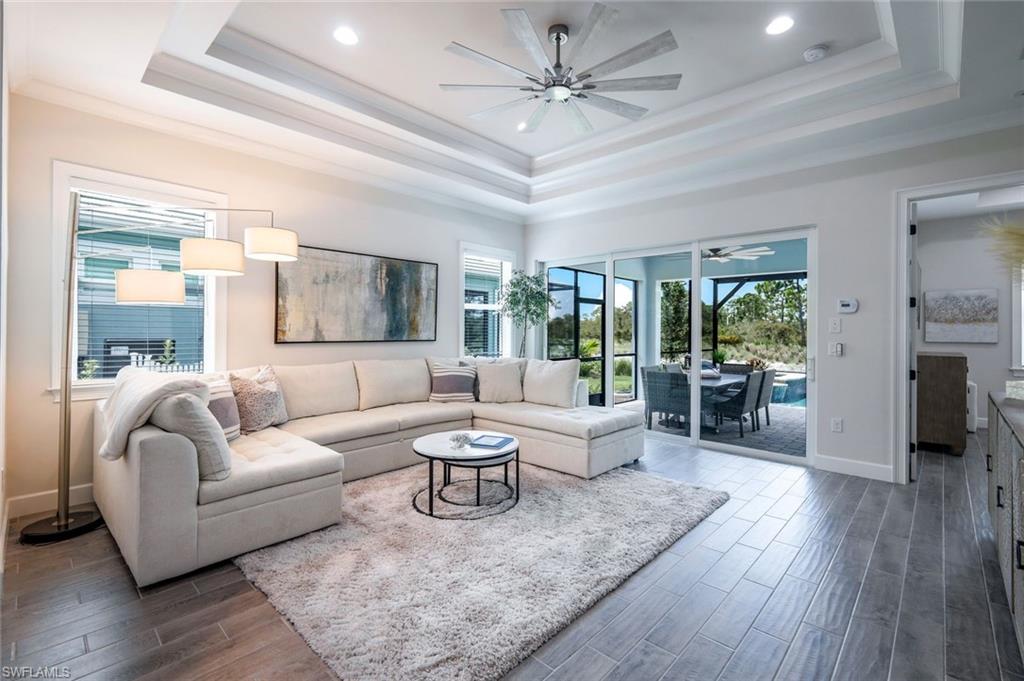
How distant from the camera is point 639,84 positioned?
2945 millimetres

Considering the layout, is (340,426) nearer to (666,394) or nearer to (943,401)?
(666,394)

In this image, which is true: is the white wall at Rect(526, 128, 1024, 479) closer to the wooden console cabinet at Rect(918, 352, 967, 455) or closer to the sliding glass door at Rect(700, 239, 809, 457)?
the sliding glass door at Rect(700, 239, 809, 457)

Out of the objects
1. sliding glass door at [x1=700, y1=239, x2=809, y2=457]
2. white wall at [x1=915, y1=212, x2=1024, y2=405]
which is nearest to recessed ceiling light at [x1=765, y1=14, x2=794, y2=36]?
sliding glass door at [x1=700, y1=239, x2=809, y2=457]

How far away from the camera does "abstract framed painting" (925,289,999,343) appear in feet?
19.3

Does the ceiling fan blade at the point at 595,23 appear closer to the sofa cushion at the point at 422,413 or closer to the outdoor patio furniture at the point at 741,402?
the sofa cushion at the point at 422,413

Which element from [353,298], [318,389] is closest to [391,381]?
[318,389]

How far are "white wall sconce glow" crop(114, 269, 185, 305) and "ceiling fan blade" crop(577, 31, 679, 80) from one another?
298 cm

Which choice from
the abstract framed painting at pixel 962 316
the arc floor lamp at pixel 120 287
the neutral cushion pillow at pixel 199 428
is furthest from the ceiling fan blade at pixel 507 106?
the abstract framed painting at pixel 962 316

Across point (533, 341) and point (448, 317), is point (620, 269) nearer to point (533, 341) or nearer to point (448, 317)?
point (533, 341)

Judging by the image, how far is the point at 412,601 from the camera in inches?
84.3

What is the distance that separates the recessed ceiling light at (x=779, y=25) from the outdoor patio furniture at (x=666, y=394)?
10.7 feet

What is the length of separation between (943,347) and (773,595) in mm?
6084

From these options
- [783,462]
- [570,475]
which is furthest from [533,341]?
[783,462]

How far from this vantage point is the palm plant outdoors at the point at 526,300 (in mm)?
5969
